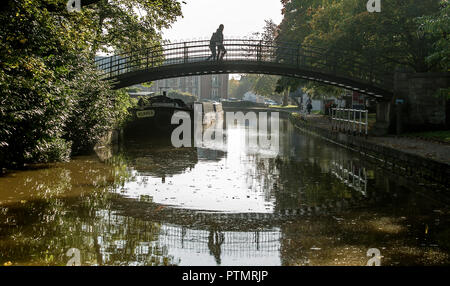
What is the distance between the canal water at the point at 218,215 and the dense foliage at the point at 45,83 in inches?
29.1

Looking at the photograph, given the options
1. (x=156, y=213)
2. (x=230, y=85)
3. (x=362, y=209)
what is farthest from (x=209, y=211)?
(x=230, y=85)

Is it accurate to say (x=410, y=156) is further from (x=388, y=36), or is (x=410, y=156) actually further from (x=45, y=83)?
(x=388, y=36)

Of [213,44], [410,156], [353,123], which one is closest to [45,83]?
[410,156]

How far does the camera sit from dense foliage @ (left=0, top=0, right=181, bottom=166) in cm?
1058

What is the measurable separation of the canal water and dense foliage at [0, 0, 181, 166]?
738 mm

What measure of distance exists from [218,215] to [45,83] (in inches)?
240

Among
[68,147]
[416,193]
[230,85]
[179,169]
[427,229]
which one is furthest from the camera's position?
[230,85]

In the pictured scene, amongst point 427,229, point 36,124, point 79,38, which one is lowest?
point 427,229

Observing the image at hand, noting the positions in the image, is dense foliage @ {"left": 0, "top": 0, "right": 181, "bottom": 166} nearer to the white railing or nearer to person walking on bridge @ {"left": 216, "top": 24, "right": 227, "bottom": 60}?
person walking on bridge @ {"left": 216, "top": 24, "right": 227, "bottom": 60}

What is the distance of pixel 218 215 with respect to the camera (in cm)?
839

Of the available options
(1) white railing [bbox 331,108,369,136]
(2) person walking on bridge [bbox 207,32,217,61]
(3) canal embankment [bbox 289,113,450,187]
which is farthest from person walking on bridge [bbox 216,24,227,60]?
(3) canal embankment [bbox 289,113,450,187]

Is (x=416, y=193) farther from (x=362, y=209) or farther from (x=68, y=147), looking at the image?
(x=68, y=147)
